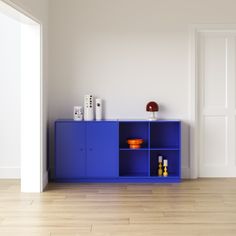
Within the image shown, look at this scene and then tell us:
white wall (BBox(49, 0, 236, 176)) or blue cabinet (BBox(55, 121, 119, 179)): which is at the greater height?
white wall (BBox(49, 0, 236, 176))

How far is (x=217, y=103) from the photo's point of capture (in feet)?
19.8

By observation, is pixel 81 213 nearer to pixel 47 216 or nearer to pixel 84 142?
pixel 47 216

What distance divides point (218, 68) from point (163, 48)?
0.77m

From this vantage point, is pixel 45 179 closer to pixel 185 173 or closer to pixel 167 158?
pixel 167 158

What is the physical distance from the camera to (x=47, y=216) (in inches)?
169

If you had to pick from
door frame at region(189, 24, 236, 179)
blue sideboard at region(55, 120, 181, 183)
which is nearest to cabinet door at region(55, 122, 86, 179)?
blue sideboard at region(55, 120, 181, 183)

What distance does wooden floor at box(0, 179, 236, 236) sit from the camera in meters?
3.91

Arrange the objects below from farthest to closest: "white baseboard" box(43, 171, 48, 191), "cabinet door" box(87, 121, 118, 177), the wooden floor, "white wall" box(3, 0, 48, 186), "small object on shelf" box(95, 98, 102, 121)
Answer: "small object on shelf" box(95, 98, 102, 121) → "cabinet door" box(87, 121, 118, 177) → "white baseboard" box(43, 171, 48, 191) → "white wall" box(3, 0, 48, 186) → the wooden floor

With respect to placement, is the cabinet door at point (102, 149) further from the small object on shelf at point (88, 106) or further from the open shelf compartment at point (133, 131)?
the open shelf compartment at point (133, 131)

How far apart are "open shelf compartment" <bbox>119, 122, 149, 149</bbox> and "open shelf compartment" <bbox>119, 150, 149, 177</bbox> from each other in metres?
0.12

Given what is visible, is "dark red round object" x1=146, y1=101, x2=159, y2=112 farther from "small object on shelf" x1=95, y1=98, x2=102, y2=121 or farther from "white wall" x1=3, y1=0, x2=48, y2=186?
"white wall" x1=3, y1=0, x2=48, y2=186

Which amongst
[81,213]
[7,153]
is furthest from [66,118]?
[81,213]

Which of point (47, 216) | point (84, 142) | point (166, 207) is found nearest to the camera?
point (47, 216)

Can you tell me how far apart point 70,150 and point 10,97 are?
3.62 feet
